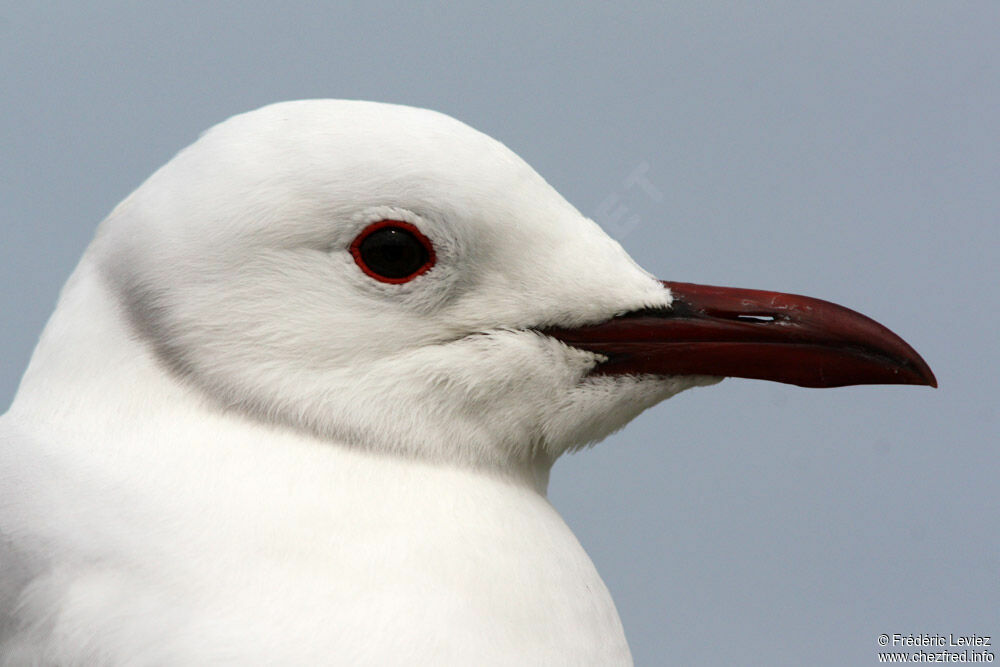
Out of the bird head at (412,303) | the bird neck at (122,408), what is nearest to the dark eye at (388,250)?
the bird head at (412,303)

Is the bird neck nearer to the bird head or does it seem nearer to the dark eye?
the bird head

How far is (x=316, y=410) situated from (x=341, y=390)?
0.06 metres

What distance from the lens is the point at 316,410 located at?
2.20 m

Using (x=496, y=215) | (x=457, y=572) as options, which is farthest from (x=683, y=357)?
(x=457, y=572)

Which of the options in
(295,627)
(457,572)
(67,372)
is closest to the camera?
(295,627)

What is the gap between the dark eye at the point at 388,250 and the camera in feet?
A: 7.26

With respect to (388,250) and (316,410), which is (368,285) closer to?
(388,250)

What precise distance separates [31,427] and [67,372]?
120 millimetres

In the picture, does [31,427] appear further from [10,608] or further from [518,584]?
[518,584]

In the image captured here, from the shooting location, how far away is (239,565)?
79.3 inches

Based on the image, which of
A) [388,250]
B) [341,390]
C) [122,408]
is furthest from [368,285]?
[122,408]

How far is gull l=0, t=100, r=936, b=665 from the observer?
2000 millimetres

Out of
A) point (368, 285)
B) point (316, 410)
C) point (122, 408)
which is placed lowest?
point (122, 408)

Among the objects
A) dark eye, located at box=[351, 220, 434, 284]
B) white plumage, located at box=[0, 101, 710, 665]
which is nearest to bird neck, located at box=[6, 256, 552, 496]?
white plumage, located at box=[0, 101, 710, 665]
